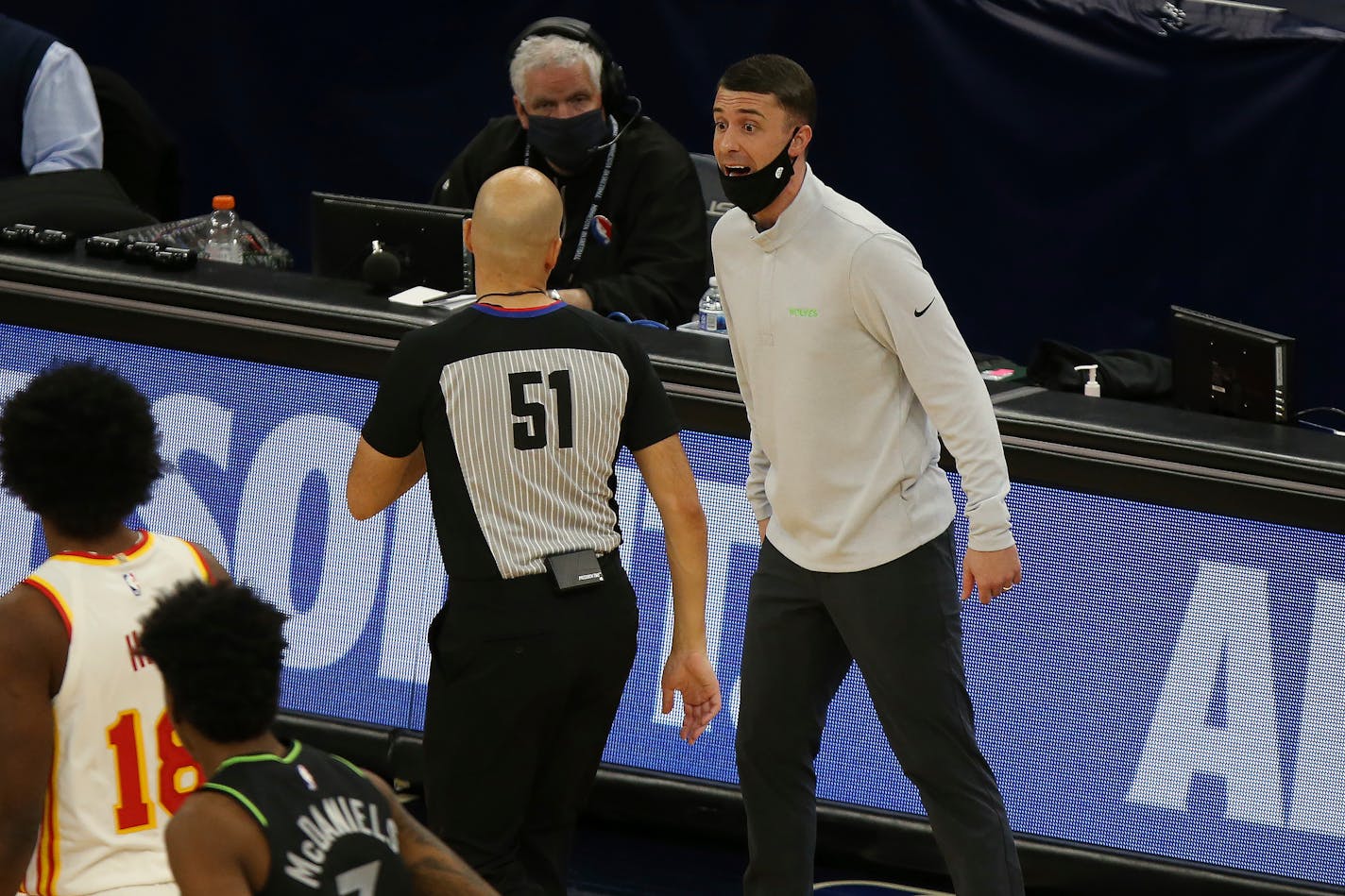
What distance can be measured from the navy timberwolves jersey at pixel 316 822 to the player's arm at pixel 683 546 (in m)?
1.30

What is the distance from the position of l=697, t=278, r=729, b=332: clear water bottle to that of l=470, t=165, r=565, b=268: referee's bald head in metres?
1.92

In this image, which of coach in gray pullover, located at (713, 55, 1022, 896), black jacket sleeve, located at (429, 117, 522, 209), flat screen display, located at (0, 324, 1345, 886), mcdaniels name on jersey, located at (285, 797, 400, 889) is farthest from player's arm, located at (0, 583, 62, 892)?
black jacket sleeve, located at (429, 117, 522, 209)

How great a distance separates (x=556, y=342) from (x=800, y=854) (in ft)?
4.07

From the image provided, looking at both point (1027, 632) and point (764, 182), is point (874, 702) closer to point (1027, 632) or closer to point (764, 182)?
point (1027, 632)

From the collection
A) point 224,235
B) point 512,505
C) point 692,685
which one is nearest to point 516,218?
point 512,505

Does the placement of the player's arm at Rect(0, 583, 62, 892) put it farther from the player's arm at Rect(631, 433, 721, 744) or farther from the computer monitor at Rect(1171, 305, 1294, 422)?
the computer monitor at Rect(1171, 305, 1294, 422)

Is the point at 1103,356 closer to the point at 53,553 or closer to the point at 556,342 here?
the point at 556,342

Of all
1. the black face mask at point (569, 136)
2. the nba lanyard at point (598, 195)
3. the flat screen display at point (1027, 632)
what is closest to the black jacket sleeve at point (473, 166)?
the black face mask at point (569, 136)

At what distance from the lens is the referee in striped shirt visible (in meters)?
3.64

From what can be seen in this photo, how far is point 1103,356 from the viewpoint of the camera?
5.72 meters

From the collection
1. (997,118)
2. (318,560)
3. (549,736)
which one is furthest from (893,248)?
(997,118)

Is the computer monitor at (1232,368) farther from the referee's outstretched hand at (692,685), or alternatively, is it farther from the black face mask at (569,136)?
the black face mask at (569,136)

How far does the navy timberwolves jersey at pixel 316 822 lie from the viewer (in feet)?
8.16

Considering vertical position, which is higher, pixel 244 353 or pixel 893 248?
pixel 893 248
